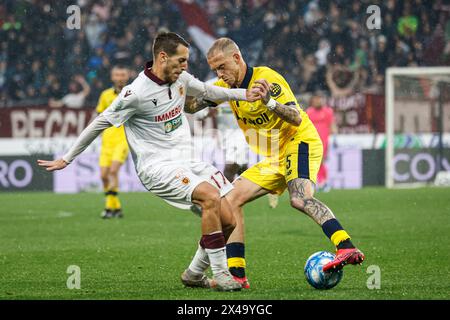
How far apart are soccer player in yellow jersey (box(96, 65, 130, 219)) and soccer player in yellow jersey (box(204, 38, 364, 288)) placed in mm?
6383

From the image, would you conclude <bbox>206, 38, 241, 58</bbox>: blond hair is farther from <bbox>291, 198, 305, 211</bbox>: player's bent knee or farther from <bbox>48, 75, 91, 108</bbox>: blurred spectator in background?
<bbox>48, 75, 91, 108</bbox>: blurred spectator in background

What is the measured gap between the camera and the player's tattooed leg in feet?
24.0

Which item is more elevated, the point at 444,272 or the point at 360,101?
the point at 360,101

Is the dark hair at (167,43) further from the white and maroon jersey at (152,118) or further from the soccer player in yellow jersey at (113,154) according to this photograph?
the soccer player in yellow jersey at (113,154)

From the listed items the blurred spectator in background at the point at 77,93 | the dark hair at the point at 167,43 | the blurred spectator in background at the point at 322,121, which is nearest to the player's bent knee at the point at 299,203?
the dark hair at the point at 167,43

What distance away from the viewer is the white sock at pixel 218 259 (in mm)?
6836

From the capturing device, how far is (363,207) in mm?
15289

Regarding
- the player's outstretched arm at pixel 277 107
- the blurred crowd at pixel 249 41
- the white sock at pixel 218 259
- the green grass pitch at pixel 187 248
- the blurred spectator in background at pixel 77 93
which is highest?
the blurred crowd at pixel 249 41

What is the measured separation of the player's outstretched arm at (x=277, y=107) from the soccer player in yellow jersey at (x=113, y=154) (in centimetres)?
693

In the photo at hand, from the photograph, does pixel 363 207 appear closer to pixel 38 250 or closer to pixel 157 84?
pixel 38 250

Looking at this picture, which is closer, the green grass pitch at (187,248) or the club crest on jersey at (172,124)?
the green grass pitch at (187,248)

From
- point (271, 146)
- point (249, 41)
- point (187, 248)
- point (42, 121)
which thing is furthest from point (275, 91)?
point (249, 41)
